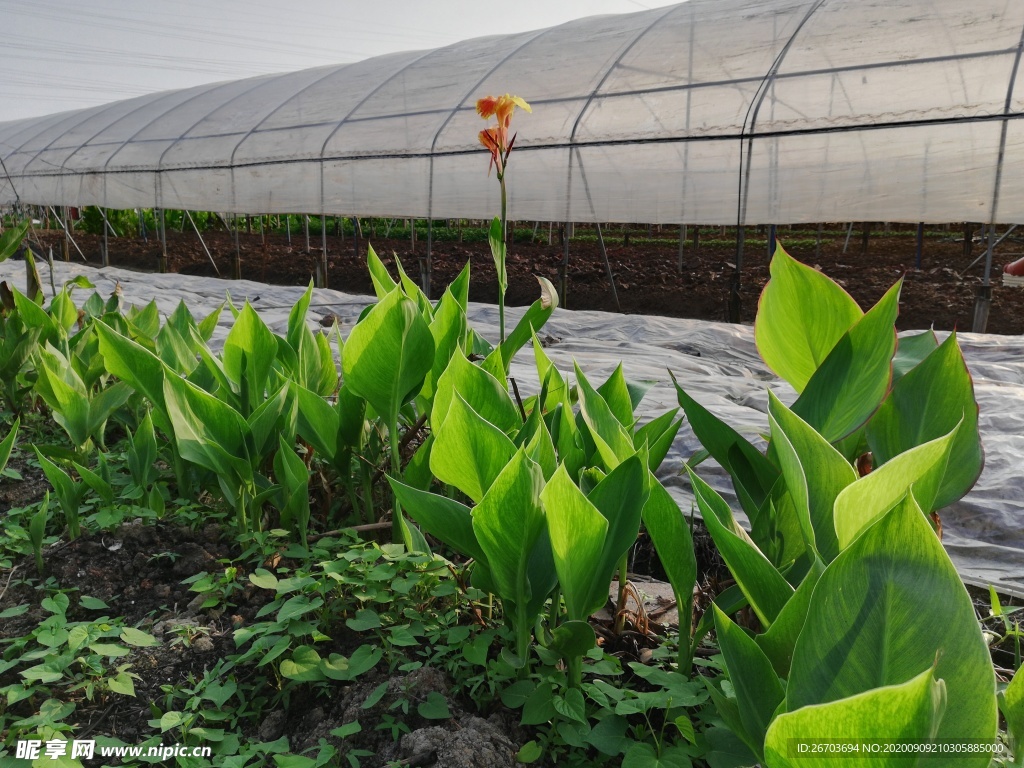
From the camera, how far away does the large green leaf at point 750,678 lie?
2.15 ft

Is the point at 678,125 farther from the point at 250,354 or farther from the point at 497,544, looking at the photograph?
the point at 497,544

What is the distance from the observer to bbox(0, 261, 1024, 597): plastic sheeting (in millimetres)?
1679

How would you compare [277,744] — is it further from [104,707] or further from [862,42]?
[862,42]

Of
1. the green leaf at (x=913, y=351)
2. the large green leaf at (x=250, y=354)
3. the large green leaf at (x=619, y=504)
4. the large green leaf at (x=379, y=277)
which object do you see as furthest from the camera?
the large green leaf at (x=379, y=277)

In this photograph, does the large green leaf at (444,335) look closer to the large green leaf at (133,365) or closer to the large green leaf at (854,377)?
the large green leaf at (133,365)

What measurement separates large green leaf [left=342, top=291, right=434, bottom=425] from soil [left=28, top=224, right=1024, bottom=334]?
12.4 ft

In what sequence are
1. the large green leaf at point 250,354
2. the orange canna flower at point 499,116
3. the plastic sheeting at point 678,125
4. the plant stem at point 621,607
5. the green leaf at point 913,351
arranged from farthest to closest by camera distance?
the plastic sheeting at point 678,125
the large green leaf at point 250,354
the orange canna flower at point 499,116
the plant stem at point 621,607
the green leaf at point 913,351

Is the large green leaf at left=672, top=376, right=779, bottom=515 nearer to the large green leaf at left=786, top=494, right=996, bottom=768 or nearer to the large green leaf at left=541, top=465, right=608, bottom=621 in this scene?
the large green leaf at left=541, top=465, right=608, bottom=621

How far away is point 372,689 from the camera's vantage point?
3.21 feet

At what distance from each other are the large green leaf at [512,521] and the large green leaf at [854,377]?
0.34m

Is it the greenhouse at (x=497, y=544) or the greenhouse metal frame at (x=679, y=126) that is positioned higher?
the greenhouse metal frame at (x=679, y=126)

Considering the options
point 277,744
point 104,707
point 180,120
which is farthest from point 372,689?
point 180,120

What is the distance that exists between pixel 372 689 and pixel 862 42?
5.49 meters

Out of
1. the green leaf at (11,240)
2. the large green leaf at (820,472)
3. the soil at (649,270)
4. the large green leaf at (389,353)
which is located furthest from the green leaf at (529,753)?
the soil at (649,270)
